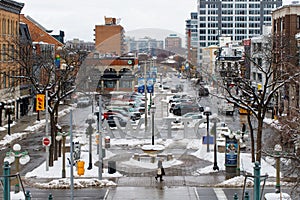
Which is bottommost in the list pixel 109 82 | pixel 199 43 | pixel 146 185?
pixel 146 185

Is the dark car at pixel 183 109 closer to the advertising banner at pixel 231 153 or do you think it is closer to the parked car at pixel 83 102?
the parked car at pixel 83 102

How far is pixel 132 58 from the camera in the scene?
38906mm

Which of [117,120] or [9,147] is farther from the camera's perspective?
[117,120]

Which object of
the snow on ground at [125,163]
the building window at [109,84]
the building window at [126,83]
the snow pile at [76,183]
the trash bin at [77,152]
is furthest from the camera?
the building window at [126,83]

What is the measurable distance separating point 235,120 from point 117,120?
1872 centimetres

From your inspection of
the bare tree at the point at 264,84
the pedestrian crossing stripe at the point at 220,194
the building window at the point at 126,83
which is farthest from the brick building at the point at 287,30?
the pedestrian crossing stripe at the point at 220,194

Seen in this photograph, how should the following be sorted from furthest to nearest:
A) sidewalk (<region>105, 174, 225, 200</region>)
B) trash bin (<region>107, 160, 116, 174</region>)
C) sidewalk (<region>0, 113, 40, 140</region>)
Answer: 1. sidewalk (<region>0, 113, 40, 140</region>)
2. trash bin (<region>107, 160, 116, 174</region>)
3. sidewalk (<region>105, 174, 225, 200</region>)

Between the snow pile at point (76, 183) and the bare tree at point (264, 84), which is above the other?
the bare tree at point (264, 84)

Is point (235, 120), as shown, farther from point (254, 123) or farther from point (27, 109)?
point (27, 109)

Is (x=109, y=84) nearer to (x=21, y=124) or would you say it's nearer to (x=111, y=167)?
(x=21, y=124)

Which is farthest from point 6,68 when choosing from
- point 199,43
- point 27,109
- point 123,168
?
point 199,43

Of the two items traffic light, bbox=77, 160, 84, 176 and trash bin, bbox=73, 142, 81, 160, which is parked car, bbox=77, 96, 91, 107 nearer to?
trash bin, bbox=73, 142, 81, 160

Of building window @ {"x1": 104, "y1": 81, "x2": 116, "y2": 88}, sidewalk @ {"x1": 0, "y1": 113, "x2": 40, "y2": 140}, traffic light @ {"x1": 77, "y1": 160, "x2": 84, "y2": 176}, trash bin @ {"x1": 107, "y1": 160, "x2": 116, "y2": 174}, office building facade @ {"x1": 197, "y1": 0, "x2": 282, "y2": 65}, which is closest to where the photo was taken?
traffic light @ {"x1": 77, "y1": 160, "x2": 84, "y2": 176}

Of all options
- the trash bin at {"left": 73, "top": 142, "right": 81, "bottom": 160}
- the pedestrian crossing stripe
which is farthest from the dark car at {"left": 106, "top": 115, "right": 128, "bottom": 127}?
the pedestrian crossing stripe
